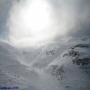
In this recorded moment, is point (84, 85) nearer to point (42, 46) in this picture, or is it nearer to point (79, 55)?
point (79, 55)

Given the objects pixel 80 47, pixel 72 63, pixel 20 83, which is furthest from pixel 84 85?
pixel 80 47

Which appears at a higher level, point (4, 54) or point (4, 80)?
point (4, 54)

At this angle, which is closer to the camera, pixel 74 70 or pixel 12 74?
pixel 12 74

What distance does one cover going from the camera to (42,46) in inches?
5108

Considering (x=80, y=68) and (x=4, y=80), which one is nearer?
(x=4, y=80)

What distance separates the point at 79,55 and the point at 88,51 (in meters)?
5.63

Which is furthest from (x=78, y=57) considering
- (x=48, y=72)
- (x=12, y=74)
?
(x=12, y=74)

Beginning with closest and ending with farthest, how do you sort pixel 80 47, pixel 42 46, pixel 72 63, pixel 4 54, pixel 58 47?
pixel 4 54 → pixel 72 63 → pixel 80 47 → pixel 58 47 → pixel 42 46

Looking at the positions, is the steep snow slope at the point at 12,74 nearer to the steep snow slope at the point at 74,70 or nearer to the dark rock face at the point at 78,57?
the steep snow slope at the point at 74,70

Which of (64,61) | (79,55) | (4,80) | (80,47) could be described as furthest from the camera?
(80,47)

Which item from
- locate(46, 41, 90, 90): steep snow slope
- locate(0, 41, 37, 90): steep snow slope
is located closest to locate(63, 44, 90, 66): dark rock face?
locate(46, 41, 90, 90): steep snow slope

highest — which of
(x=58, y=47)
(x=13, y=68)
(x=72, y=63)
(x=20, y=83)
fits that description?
(x=58, y=47)

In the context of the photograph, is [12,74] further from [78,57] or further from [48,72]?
[78,57]

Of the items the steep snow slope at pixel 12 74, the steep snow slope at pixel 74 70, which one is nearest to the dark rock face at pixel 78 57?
the steep snow slope at pixel 74 70
